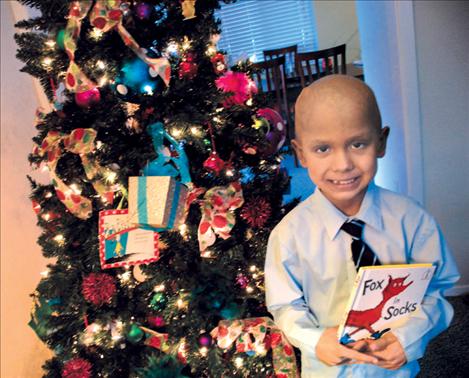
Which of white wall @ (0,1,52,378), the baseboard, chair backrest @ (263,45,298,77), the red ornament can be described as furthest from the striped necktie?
chair backrest @ (263,45,298,77)

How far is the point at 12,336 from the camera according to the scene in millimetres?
1714

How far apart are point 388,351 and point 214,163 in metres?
0.63

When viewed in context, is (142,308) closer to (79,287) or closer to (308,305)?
(79,287)

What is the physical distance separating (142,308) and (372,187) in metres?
0.82

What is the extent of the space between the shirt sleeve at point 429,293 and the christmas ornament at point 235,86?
0.61 meters

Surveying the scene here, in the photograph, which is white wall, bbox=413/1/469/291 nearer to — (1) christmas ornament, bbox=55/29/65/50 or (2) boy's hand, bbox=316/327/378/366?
(2) boy's hand, bbox=316/327/378/366

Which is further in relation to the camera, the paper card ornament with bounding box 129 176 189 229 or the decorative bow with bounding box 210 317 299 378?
the decorative bow with bounding box 210 317 299 378

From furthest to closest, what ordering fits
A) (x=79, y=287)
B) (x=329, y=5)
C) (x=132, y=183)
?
(x=329, y=5) < (x=79, y=287) < (x=132, y=183)

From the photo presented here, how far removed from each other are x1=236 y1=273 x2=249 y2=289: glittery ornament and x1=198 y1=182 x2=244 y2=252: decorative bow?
0.19m

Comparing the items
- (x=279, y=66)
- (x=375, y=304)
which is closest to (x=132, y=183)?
(x=375, y=304)

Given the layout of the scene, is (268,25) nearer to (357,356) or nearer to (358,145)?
(358,145)

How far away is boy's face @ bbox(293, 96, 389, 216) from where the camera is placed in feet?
2.54

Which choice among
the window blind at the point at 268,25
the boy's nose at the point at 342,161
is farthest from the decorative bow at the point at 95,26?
the window blind at the point at 268,25

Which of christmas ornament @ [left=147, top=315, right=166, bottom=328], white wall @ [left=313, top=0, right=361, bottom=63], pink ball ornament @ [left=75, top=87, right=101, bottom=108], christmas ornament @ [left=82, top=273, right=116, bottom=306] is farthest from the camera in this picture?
white wall @ [left=313, top=0, right=361, bottom=63]
